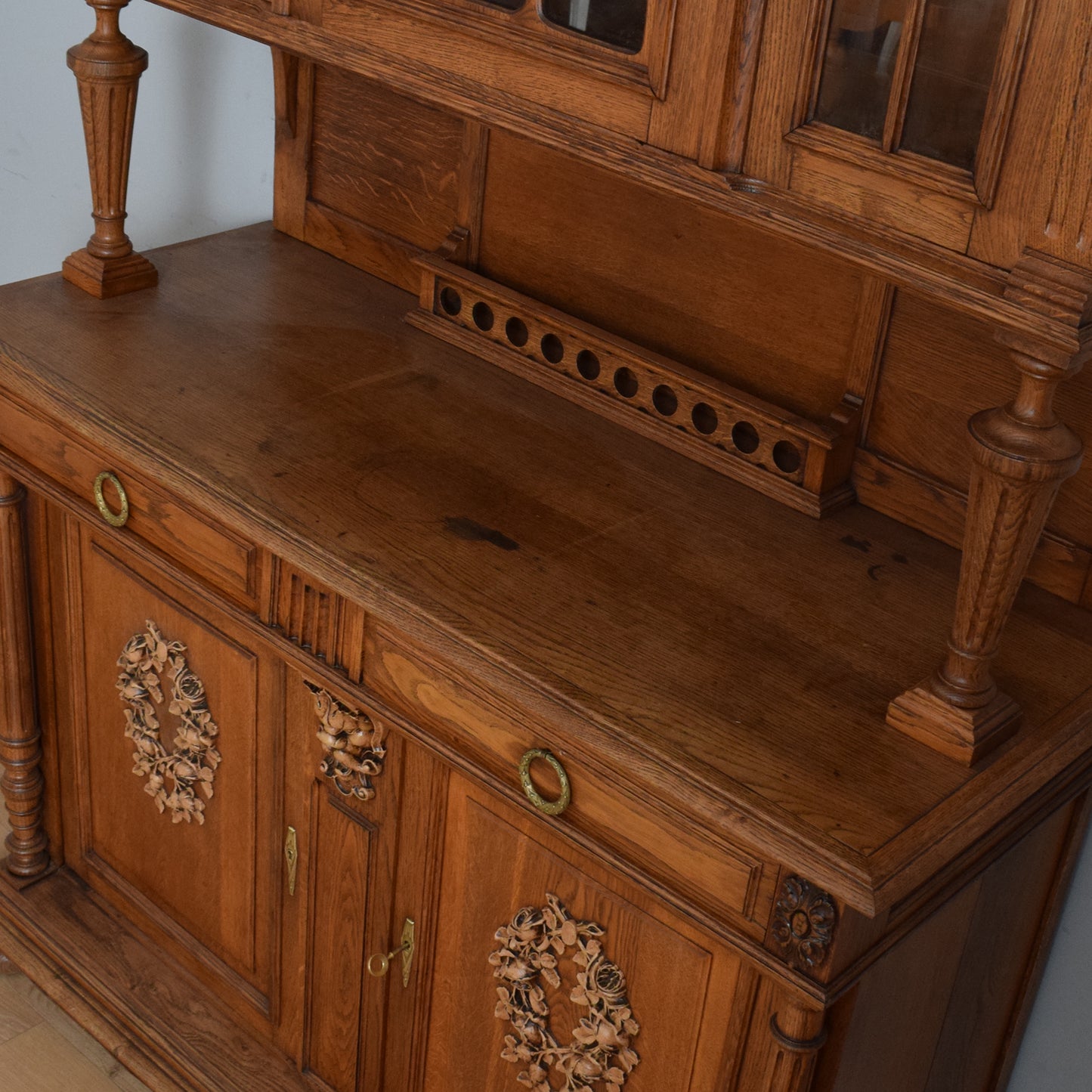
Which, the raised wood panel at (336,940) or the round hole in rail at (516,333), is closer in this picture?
the raised wood panel at (336,940)

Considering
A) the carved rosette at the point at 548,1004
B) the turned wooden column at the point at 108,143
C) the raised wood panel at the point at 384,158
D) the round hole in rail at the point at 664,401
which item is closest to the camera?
the carved rosette at the point at 548,1004

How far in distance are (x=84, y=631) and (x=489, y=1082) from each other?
0.75 metres

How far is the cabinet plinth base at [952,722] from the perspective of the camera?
120 cm

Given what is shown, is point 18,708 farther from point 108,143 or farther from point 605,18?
point 605,18

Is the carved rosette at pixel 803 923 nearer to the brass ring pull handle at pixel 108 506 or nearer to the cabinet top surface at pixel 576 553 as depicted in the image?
the cabinet top surface at pixel 576 553

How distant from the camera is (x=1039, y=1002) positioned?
5.53 ft

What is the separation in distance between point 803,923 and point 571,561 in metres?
0.42

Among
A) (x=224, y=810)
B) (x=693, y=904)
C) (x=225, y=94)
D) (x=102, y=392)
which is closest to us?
(x=693, y=904)

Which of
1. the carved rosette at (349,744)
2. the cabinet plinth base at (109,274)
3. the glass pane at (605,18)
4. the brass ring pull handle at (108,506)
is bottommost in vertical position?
the carved rosette at (349,744)

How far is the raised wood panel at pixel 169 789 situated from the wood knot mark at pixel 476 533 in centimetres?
30

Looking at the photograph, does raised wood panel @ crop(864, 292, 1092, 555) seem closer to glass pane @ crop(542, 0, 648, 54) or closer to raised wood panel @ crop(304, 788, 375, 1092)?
glass pane @ crop(542, 0, 648, 54)

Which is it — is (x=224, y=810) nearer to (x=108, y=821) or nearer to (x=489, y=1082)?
(x=108, y=821)

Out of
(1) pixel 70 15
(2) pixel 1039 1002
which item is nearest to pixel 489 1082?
(2) pixel 1039 1002

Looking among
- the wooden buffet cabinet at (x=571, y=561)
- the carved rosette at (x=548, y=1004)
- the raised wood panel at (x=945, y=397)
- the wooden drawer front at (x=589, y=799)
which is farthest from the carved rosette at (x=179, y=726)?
the raised wood panel at (x=945, y=397)
